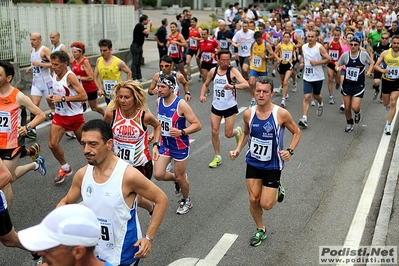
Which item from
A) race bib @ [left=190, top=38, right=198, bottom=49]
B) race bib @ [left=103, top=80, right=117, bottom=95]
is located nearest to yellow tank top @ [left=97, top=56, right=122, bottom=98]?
race bib @ [left=103, top=80, right=117, bottom=95]

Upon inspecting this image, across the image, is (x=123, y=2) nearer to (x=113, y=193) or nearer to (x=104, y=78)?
(x=104, y=78)

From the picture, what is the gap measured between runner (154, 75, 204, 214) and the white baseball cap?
3936 millimetres

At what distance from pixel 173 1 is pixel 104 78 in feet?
161

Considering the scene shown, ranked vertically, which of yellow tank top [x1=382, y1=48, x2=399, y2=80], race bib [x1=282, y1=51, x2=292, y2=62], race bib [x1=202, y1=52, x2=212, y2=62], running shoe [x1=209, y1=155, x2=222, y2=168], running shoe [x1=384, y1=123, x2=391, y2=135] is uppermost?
yellow tank top [x1=382, y1=48, x2=399, y2=80]

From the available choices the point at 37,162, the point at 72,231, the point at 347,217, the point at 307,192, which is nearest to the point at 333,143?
the point at 307,192

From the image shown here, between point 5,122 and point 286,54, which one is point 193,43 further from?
point 5,122

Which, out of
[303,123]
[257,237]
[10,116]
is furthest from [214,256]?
[303,123]

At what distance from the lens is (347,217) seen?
648 cm

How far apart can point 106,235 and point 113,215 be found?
0.17 m

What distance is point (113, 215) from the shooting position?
11.8ft

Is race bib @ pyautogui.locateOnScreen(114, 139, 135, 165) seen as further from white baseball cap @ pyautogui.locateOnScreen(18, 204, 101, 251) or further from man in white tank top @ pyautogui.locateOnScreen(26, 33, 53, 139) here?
man in white tank top @ pyautogui.locateOnScreen(26, 33, 53, 139)

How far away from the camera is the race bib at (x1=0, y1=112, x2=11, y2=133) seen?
6121 millimetres

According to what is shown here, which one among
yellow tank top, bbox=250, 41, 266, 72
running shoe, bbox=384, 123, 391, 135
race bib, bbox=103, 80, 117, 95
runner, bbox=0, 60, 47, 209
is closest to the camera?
runner, bbox=0, 60, 47, 209

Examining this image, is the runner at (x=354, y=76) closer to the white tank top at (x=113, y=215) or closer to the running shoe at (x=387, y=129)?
the running shoe at (x=387, y=129)
